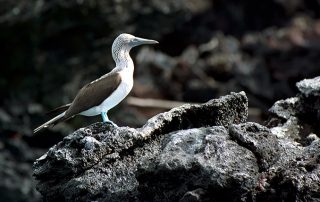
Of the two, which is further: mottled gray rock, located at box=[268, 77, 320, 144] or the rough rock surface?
mottled gray rock, located at box=[268, 77, 320, 144]

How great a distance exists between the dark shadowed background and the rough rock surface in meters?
10.7

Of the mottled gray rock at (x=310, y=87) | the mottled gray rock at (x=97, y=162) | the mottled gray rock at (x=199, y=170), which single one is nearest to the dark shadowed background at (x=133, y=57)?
the mottled gray rock at (x=310, y=87)

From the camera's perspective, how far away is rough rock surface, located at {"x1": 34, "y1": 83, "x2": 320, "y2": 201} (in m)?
9.84

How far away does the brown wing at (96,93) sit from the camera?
40.8 ft

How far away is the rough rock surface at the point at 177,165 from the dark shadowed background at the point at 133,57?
1074 centimetres

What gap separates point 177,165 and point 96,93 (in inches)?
117

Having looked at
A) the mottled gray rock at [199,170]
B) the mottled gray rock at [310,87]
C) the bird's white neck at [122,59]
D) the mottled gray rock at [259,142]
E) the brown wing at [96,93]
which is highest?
the mottled gray rock at [310,87]

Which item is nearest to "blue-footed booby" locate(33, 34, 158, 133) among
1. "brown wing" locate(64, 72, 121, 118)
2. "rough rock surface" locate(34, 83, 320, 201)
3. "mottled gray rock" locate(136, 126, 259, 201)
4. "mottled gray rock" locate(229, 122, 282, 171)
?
"brown wing" locate(64, 72, 121, 118)

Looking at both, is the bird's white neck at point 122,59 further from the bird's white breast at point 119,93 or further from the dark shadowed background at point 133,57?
the dark shadowed background at point 133,57

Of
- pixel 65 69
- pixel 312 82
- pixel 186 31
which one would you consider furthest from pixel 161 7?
pixel 312 82

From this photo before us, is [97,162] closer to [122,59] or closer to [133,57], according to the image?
[122,59]

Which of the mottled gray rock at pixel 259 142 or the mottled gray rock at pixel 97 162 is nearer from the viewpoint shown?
the mottled gray rock at pixel 259 142

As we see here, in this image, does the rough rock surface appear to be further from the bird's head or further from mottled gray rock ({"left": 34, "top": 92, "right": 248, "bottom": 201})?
the bird's head

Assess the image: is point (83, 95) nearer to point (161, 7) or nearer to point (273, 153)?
point (273, 153)
